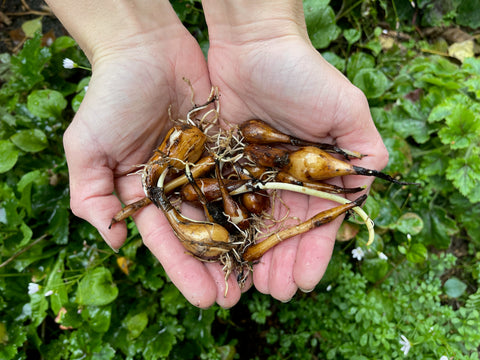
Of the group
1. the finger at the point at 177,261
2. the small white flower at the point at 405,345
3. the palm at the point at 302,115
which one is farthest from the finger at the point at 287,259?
the small white flower at the point at 405,345

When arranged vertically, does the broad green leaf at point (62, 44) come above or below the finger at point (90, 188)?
above

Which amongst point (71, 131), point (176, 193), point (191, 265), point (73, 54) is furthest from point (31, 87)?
point (191, 265)

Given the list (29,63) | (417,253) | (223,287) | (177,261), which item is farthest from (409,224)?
(29,63)

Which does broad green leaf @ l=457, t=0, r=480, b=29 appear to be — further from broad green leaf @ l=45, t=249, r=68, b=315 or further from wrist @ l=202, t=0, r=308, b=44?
broad green leaf @ l=45, t=249, r=68, b=315

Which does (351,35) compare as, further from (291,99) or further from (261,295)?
(261,295)

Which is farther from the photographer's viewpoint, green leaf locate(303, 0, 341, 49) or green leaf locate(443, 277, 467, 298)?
green leaf locate(303, 0, 341, 49)

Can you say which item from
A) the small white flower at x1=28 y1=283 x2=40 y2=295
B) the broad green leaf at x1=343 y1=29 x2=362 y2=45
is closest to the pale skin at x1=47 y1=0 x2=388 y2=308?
the small white flower at x1=28 y1=283 x2=40 y2=295

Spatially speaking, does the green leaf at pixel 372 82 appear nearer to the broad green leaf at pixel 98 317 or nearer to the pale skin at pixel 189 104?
the pale skin at pixel 189 104
